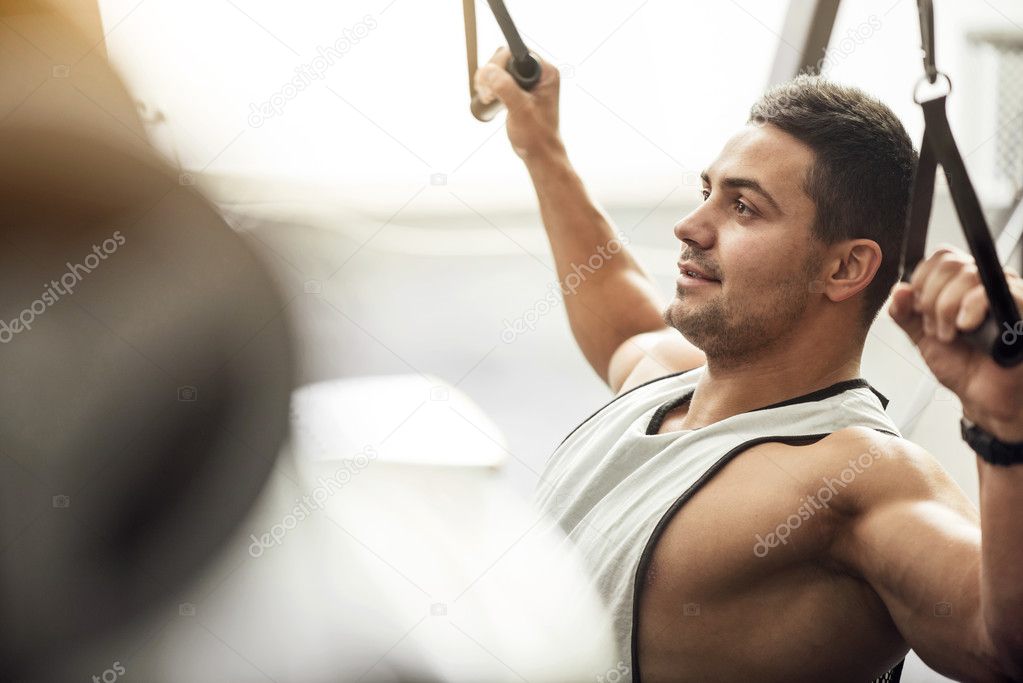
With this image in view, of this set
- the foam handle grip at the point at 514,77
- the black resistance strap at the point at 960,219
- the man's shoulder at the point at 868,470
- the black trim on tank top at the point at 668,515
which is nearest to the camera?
the black resistance strap at the point at 960,219

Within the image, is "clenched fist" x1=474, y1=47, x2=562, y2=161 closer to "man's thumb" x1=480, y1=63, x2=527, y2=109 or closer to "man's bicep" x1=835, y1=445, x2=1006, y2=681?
"man's thumb" x1=480, y1=63, x2=527, y2=109

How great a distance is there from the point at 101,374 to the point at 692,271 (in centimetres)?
68

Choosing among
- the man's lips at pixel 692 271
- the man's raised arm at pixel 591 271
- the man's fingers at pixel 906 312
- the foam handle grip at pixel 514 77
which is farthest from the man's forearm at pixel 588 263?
the man's fingers at pixel 906 312

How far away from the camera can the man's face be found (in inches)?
39.8

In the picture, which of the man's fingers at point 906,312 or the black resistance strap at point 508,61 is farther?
the black resistance strap at point 508,61

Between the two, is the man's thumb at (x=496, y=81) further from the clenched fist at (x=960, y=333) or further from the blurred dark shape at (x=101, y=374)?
the clenched fist at (x=960, y=333)

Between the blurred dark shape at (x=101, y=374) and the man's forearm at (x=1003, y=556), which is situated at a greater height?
the blurred dark shape at (x=101, y=374)

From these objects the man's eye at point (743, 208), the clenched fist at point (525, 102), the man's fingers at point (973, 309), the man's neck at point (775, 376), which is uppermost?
the clenched fist at point (525, 102)

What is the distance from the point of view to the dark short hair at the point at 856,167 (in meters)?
1.00

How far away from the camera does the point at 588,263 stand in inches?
53.9

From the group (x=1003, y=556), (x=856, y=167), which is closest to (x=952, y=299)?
(x=1003, y=556)

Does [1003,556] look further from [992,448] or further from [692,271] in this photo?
[692,271]

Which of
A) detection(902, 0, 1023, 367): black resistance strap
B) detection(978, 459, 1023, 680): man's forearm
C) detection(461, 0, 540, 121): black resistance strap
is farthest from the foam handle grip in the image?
detection(978, 459, 1023, 680): man's forearm

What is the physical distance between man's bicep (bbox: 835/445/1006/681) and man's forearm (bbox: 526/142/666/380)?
0.58 m
